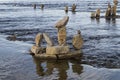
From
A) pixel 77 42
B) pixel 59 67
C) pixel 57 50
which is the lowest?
pixel 59 67

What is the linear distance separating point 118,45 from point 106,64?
883 cm

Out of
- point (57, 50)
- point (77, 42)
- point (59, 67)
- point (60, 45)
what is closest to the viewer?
point (59, 67)

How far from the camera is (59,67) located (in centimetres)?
2466

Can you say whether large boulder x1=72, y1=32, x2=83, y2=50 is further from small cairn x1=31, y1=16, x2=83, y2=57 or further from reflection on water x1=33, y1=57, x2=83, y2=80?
reflection on water x1=33, y1=57, x2=83, y2=80

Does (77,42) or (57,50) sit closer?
(57,50)

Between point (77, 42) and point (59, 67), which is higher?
point (77, 42)

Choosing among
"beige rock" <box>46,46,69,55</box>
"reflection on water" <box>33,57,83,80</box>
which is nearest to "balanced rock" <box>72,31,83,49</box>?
"beige rock" <box>46,46,69,55</box>

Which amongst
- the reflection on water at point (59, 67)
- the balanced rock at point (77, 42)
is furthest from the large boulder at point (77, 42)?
the reflection on water at point (59, 67)

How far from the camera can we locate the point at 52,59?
1057 inches

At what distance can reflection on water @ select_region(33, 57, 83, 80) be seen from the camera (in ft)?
75.0

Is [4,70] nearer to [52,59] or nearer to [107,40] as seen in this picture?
[52,59]

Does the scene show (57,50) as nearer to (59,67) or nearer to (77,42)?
(59,67)

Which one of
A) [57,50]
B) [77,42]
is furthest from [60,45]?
[77,42]

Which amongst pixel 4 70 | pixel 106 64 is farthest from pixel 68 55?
pixel 4 70
